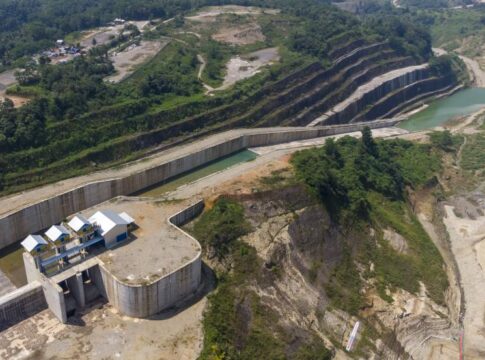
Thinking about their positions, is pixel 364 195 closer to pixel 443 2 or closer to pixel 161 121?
pixel 161 121

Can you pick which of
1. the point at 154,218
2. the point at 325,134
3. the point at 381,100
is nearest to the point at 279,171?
the point at 154,218

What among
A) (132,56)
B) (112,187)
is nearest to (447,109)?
(132,56)

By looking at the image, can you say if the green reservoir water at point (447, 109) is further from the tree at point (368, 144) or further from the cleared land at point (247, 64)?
the cleared land at point (247, 64)

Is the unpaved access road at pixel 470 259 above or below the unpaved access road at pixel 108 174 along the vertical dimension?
below

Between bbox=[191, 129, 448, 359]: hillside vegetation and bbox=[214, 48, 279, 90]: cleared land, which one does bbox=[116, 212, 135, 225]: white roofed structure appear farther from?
bbox=[214, 48, 279, 90]: cleared land

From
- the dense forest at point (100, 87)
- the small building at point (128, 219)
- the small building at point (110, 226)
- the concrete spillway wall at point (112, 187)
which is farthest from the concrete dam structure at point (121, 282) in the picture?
the dense forest at point (100, 87)

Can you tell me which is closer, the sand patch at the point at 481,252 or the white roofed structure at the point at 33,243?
the white roofed structure at the point at 33,243
